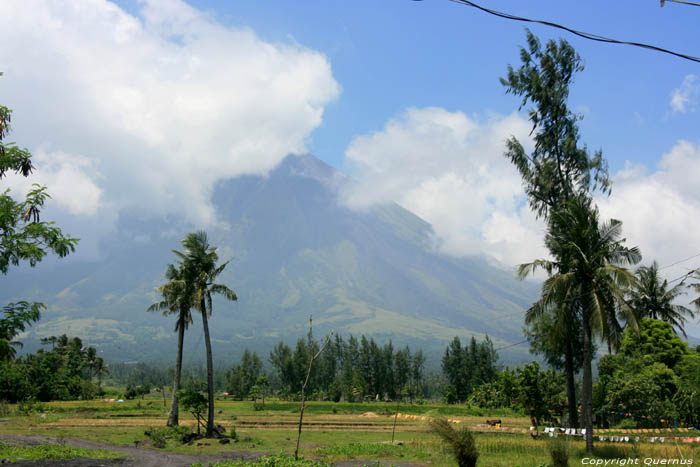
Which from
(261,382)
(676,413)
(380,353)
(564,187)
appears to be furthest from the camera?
(380,353)

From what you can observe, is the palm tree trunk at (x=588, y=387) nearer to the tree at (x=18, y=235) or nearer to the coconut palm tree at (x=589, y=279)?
the coconut palm tree at (x=589, y=279)

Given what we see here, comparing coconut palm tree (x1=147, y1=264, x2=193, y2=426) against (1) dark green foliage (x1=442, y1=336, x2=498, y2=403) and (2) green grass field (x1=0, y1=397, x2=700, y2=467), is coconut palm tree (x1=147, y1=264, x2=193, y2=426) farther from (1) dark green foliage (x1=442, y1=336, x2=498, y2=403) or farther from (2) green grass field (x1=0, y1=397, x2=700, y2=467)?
(1) dark green foliage (x1=442, y1=336, x2=498, y2=403)

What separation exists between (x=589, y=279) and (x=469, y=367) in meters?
73.5

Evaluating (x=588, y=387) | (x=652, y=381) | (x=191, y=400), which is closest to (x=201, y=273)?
(x=191, y=400)

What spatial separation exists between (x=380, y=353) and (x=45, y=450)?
3279 inches

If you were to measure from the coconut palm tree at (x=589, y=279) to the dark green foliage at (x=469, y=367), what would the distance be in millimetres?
67551

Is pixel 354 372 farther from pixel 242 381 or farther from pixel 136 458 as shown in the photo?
pixel 136 458

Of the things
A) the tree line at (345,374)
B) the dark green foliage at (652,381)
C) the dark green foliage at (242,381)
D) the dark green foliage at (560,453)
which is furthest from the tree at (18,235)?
the dark green foliage at (242,381)

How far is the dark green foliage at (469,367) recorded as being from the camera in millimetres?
87125

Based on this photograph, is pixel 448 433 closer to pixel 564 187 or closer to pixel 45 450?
pixel 564 187

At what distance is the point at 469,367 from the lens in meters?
89.0

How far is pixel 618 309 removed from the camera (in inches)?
779

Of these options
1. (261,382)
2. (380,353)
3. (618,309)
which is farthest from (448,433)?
(380,353)

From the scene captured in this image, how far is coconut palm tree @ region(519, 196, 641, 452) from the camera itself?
62.9ft
